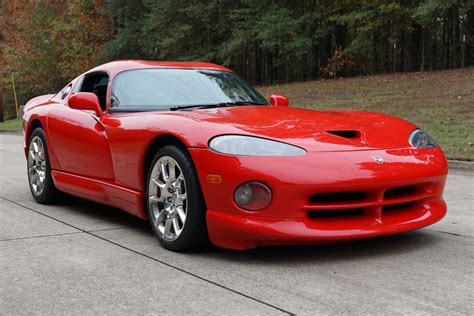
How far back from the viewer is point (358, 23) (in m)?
32.8

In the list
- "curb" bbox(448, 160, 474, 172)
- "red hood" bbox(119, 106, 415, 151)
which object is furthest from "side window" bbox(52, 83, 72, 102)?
"curb" bbox(448, 160, 474, 172)

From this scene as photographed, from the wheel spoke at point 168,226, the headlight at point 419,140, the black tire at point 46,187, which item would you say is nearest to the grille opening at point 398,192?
the headlight at point 419,140

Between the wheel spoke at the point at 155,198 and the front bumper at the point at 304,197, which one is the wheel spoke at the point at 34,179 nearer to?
the wheel spoke at the point at 155,198

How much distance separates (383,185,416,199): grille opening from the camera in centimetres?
382

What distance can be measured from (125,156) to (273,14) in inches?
1213

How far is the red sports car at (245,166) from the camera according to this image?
3.58 meters

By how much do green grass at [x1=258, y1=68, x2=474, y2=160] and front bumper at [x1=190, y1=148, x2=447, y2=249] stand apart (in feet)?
18.5

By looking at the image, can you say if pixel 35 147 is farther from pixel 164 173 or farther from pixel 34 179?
pixel 164 173

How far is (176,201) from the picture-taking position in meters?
3.98

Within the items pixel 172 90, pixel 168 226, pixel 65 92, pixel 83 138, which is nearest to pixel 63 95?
pixel 65 92

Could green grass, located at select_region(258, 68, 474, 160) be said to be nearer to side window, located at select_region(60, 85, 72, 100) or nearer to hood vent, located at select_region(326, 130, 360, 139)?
hood vent, located at select_region(326, 130, 360, 139)

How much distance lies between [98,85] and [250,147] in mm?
2427

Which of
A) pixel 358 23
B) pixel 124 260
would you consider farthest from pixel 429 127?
pixel 358 23

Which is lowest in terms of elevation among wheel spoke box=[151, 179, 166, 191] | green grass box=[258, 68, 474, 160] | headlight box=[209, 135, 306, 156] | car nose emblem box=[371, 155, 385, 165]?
green grass box=[258, 68, 474, 160]
